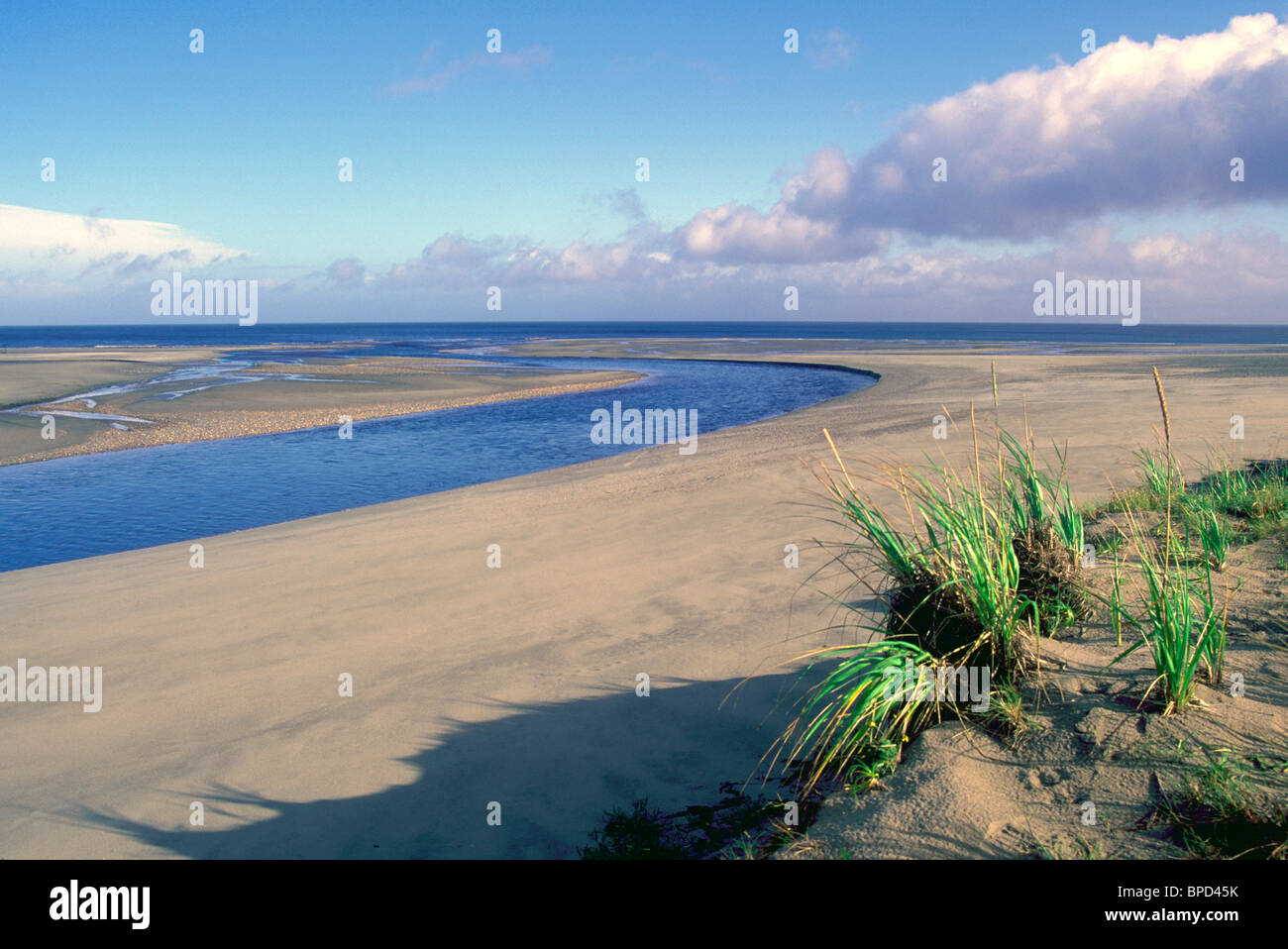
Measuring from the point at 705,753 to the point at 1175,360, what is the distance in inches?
1623

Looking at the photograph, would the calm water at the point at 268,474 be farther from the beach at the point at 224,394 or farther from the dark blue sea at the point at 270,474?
the beach at the point at 224,394

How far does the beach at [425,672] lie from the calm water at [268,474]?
1924 mm

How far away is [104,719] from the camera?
4.97 metres

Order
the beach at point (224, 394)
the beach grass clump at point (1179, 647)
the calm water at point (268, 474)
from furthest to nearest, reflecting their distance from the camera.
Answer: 1. the beach at point (224, 394)
2. the calm water at point (268, 474)
3. the beach grass clump at point (1179, 647)

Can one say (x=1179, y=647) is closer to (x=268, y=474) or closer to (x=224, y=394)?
(x=268, y=474)

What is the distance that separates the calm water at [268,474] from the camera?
11.6 m

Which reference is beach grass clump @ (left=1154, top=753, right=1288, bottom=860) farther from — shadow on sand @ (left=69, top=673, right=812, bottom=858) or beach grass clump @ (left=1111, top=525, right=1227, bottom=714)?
shadow on sand @ (left=69, top=673, right=812, bottom=858)

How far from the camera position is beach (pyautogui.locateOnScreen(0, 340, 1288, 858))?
3.76 metres

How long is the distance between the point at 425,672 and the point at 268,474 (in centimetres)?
1222

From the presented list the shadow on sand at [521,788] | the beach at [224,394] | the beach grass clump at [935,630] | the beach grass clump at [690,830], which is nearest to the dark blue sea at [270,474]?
the beach at [224,394]

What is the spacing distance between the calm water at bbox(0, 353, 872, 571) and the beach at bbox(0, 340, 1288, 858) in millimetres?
1924

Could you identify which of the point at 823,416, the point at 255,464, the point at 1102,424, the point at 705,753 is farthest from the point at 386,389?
the point at 705,753
